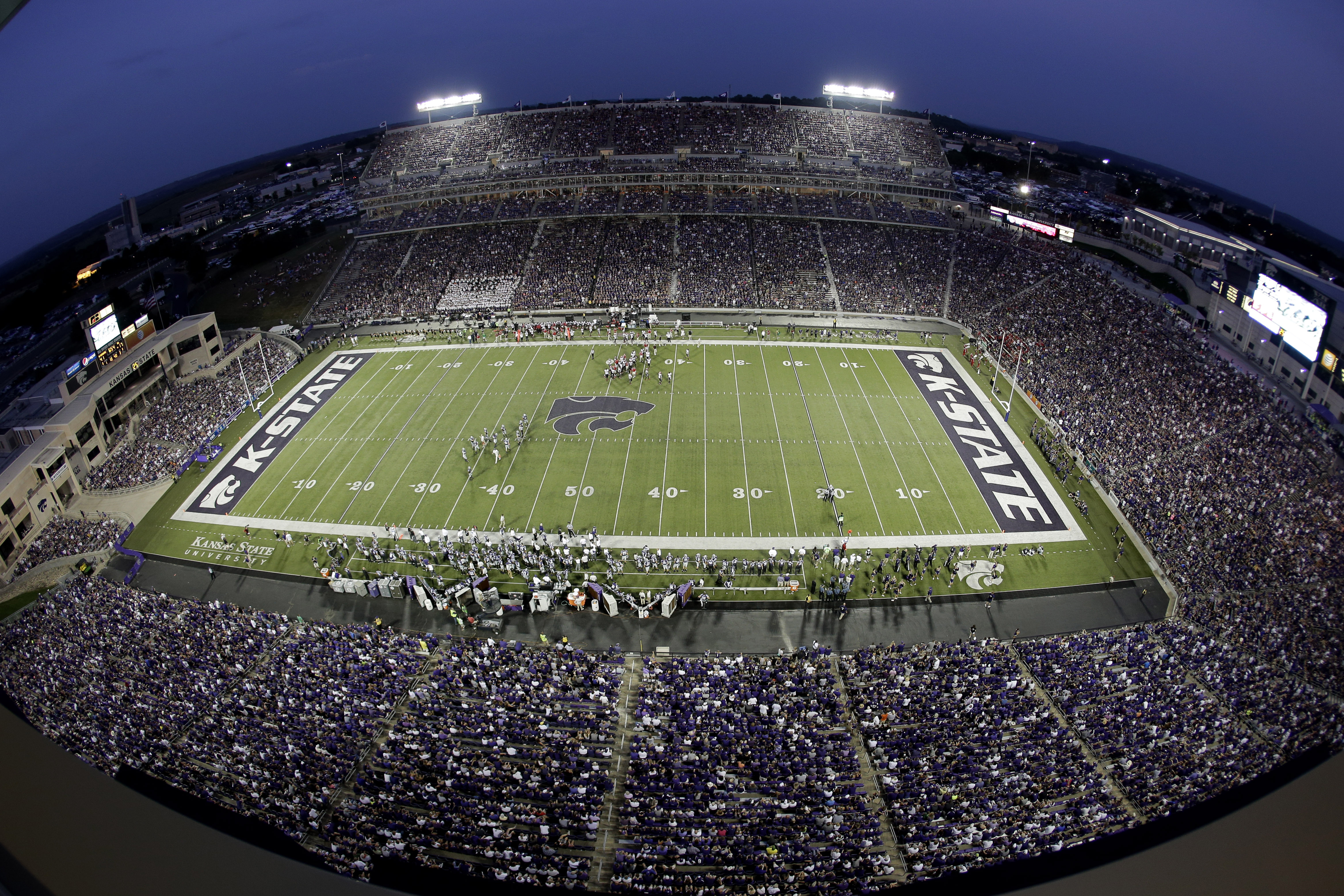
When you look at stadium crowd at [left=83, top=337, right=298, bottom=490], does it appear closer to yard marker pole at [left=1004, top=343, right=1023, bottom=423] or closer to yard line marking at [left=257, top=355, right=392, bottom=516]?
yard line marking at [left=257, top=355, right=392, bottom=516]

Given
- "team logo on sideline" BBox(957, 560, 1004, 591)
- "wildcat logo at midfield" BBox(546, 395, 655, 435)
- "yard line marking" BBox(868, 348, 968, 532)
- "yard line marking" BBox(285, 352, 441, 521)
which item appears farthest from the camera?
"wildcat logo at midfield" BBox(546, 395, 655, 435)

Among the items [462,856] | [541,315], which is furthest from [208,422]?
[462,856]

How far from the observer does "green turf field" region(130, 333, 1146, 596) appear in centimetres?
2858

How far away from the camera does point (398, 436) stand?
1414 inches

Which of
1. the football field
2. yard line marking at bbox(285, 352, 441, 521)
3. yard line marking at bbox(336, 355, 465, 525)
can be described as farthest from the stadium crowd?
yard line marking at bbox(336, 355, 465, 525)

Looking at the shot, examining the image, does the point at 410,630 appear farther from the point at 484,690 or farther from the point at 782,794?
the point at 782,794

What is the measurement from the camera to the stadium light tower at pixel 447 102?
229ft

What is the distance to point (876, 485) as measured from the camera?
31.0m

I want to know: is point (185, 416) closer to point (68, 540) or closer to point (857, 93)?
point (68, 540)

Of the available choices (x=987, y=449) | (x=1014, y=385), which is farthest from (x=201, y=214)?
(x=987, y=449)

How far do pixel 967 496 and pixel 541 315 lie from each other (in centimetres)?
2995

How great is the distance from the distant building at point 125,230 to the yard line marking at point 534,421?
33.0m

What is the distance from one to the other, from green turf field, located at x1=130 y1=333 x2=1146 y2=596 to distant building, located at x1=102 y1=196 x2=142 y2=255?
21277 mm

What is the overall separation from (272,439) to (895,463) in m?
29.3
